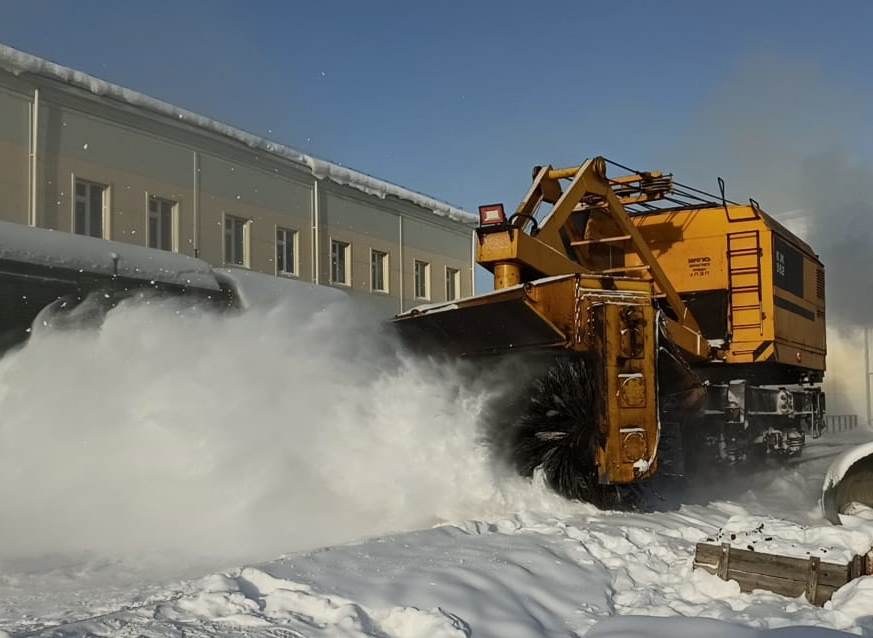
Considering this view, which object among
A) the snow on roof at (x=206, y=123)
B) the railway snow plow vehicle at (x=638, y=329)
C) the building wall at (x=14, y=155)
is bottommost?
the railway snow plow vehicle at (x=638, y=329)

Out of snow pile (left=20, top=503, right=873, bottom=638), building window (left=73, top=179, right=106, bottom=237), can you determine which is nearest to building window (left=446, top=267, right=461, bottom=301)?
building window (left=73, top=179, right=106, bottom=237)

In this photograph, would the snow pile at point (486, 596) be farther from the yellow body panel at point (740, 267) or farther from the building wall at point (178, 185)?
the building wall at point (178, 185)

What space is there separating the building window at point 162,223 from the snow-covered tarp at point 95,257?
360 centimetres

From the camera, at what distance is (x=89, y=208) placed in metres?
14.3

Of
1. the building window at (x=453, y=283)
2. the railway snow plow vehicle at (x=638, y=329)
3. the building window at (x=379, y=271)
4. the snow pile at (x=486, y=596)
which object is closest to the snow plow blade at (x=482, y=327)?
the railway snow plow vehicle at (x=638, y=329)

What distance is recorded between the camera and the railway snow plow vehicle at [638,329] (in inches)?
245

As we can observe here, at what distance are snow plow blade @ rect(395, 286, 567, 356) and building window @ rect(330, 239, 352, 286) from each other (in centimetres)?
1370

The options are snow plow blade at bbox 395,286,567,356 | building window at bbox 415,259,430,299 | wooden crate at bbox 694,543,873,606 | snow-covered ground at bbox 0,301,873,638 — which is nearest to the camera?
snow-covered ground at bbox 0,301,873,638

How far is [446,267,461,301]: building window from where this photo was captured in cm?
2522

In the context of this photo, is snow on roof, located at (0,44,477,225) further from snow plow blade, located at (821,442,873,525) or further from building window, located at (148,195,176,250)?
snow plow blade, located at (821,442,873,525)

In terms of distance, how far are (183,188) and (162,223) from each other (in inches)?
28.7

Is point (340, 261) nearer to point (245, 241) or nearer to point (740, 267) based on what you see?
point (245, 241)

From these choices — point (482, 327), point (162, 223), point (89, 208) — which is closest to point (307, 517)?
point (482, 327)

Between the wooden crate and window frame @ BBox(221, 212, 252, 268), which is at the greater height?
window frame @ BBox(221, 212, 252, 268)
